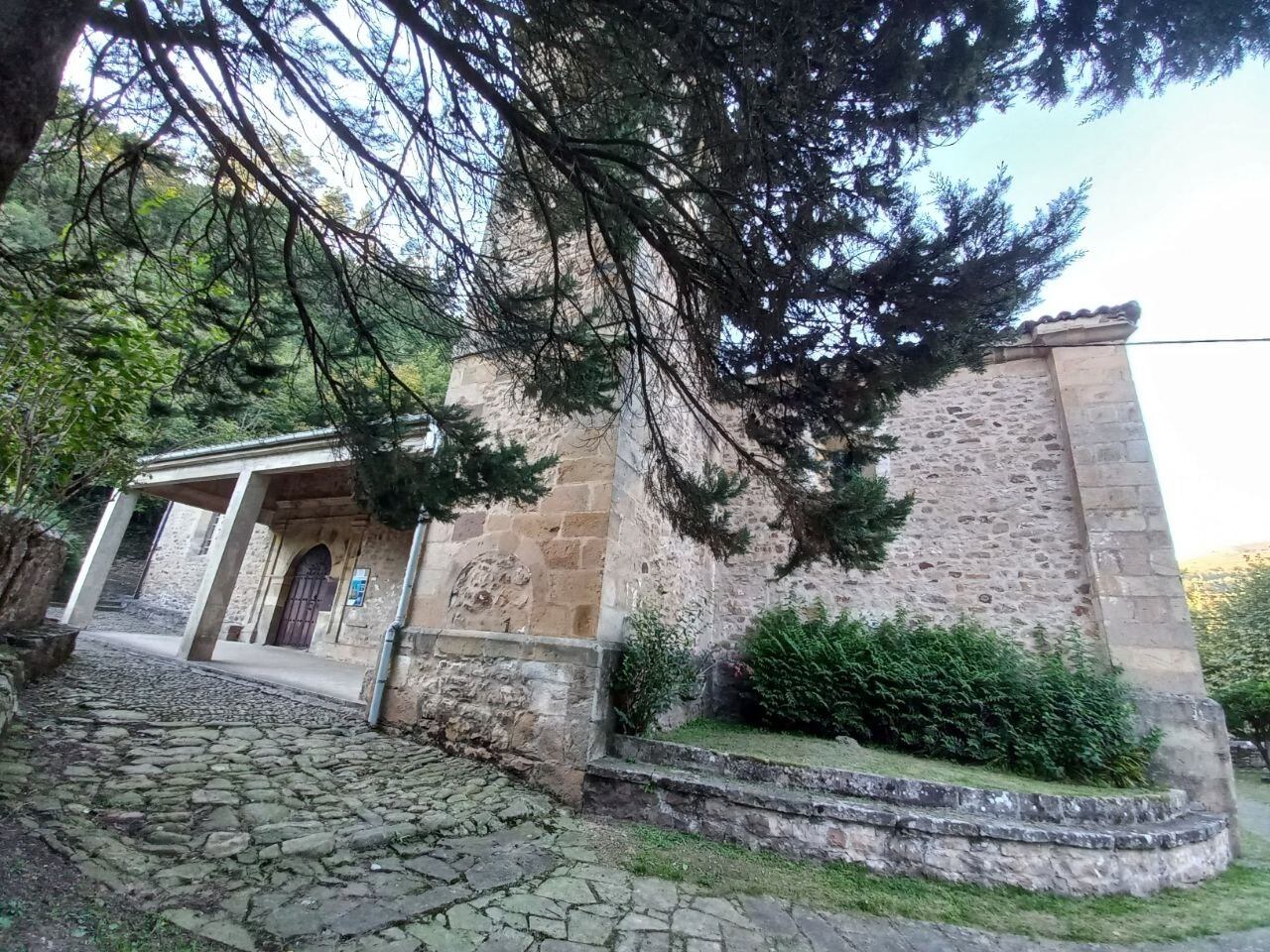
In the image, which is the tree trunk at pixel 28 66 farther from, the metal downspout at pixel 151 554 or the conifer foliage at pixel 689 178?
the metal downspout at pixel 151 554

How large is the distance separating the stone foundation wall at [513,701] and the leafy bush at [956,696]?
8.58ft

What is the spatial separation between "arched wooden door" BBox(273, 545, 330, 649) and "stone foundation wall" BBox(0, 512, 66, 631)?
20.3 ft

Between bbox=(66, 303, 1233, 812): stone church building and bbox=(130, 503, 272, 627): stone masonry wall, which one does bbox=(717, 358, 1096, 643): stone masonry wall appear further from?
bbox=(130, 503, 272, 627): stone masonry wall

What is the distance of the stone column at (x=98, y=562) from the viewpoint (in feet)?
30.4

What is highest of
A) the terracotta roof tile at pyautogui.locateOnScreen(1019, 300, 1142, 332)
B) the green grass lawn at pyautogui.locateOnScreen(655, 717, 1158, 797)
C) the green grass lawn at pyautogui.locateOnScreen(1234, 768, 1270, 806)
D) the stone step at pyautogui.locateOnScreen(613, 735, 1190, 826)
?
the terracotta roof tile at pyautogui.locateOnScreen(1019, 300, 1142, 332)

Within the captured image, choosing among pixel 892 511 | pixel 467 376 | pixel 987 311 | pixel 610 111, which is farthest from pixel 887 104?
pixel 467 376

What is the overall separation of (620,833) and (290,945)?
2.08 m

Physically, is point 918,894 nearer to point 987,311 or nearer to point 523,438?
point 987,311

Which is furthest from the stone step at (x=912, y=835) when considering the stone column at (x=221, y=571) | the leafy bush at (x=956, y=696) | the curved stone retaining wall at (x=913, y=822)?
the stone column at (x=221, y=571)

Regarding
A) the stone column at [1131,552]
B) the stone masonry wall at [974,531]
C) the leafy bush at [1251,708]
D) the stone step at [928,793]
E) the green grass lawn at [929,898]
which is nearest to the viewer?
the green grass lawn at [929,898]

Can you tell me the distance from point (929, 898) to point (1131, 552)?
4.53 meters

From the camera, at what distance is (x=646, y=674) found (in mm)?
4527

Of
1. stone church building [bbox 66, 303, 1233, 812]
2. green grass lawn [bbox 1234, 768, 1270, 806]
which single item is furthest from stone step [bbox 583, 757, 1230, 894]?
green grass lawn [bbox 1234, 768, 1270, 806]

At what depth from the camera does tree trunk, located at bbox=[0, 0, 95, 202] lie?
1.69m
